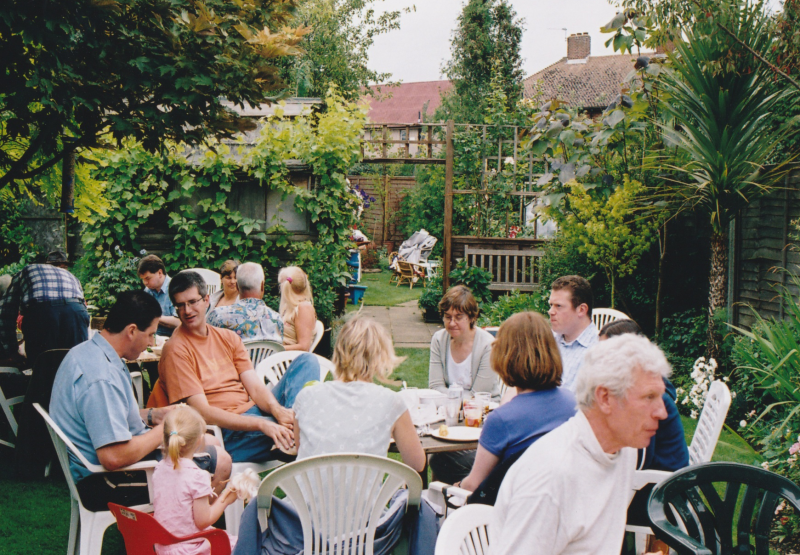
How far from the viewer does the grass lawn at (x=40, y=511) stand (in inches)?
128

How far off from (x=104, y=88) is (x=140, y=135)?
15.6 inches

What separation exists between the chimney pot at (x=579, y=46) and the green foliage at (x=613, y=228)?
25.1 meters

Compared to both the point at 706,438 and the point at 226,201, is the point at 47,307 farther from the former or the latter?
the point at 706,438

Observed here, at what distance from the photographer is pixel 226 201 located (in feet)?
23.4

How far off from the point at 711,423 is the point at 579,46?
2899cm

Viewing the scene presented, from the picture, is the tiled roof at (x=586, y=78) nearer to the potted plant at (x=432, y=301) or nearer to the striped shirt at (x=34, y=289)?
the potted plant at (x=432, y=301)

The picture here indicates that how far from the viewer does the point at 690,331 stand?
19.2ft

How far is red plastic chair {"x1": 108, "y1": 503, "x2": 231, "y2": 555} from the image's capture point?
2346 mm

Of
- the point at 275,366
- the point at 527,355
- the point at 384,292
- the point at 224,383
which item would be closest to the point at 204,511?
the point at 224,383

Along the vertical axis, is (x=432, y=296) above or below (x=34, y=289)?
below

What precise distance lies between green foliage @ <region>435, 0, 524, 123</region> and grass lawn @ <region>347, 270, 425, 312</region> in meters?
7.59

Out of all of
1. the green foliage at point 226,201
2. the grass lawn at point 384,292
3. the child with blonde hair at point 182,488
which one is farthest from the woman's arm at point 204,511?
the grass lawn at point 384,292

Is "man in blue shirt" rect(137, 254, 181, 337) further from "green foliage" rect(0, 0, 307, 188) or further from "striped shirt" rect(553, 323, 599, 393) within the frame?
"striped shirt" rect(553, 323, 599, 393)

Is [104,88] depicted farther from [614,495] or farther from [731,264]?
[731,264]
